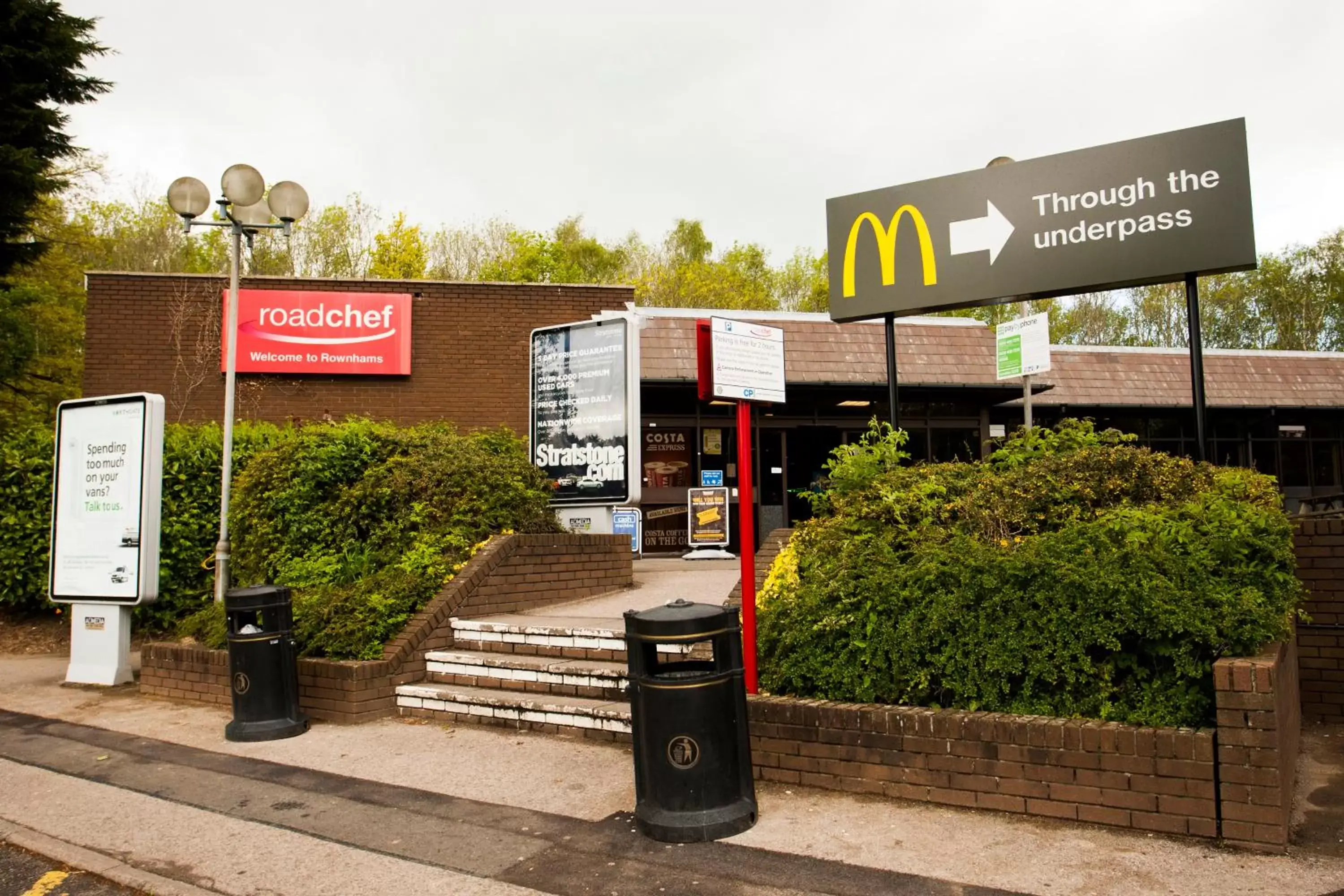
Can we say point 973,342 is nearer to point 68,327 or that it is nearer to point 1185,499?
point 1185,499

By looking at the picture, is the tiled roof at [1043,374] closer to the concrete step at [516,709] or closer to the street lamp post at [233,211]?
the street lamp post at [233,211]

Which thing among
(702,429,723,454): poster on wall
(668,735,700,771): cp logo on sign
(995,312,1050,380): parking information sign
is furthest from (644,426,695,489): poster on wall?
(668,735,700,771): cp logo on sign

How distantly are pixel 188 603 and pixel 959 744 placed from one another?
32.2 feet

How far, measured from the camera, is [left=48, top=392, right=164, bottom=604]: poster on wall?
9547 millimetres

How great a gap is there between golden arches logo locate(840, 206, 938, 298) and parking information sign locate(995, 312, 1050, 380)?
2558mm

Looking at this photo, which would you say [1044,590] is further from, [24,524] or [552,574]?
[24,524]

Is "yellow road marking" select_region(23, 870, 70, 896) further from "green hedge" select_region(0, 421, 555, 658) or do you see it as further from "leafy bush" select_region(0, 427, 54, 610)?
"leafy bush" select_region(0, 427, 54, 610)

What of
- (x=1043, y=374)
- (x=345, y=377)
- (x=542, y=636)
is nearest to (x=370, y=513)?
(x=542, y=636)

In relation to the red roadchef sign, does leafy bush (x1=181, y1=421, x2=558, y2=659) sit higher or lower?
lower

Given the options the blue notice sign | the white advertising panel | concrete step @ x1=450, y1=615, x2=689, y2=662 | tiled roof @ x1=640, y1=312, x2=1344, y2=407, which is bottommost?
concrete step @ x1=450, y1=615, x2=689, y2=662

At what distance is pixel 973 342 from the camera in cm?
1850

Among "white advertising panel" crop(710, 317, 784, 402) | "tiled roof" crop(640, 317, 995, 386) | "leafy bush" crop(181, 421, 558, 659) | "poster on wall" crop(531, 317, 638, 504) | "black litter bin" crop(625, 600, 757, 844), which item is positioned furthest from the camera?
"tiled roof" crop(640, 317, 995, 386)

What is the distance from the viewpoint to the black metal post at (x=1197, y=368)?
7320 millimetres

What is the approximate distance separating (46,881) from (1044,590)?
5.19m
